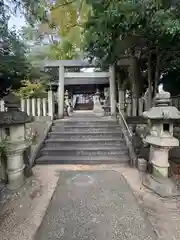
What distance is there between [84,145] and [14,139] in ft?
7.93

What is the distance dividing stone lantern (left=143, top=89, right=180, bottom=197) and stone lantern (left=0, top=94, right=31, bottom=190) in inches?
89.6

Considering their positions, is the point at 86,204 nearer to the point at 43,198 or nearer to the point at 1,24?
the point at 43,198

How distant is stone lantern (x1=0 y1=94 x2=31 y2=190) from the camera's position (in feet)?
12.0

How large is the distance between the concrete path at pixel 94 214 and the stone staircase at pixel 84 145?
4.53 feet

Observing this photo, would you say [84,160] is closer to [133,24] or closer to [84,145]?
[84,145]

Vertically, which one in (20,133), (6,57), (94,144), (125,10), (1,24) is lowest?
(94,144)

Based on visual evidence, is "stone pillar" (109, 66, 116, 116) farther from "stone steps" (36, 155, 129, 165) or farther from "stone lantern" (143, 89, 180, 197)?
"stone lantern" (143, 89, 180, 197)

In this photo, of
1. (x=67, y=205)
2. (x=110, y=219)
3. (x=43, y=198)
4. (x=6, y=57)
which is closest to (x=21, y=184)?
(x=43, y=198)

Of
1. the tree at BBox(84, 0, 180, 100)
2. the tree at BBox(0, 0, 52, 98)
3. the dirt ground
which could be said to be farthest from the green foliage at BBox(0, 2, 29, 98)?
the dirt ground

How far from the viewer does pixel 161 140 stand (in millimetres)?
3734

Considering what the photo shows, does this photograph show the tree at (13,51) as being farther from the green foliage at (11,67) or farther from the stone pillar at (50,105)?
the stone pillar at (50,105)

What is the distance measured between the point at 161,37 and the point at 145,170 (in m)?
2.80

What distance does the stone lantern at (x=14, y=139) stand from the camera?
366 cm

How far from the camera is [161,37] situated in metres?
4.46
